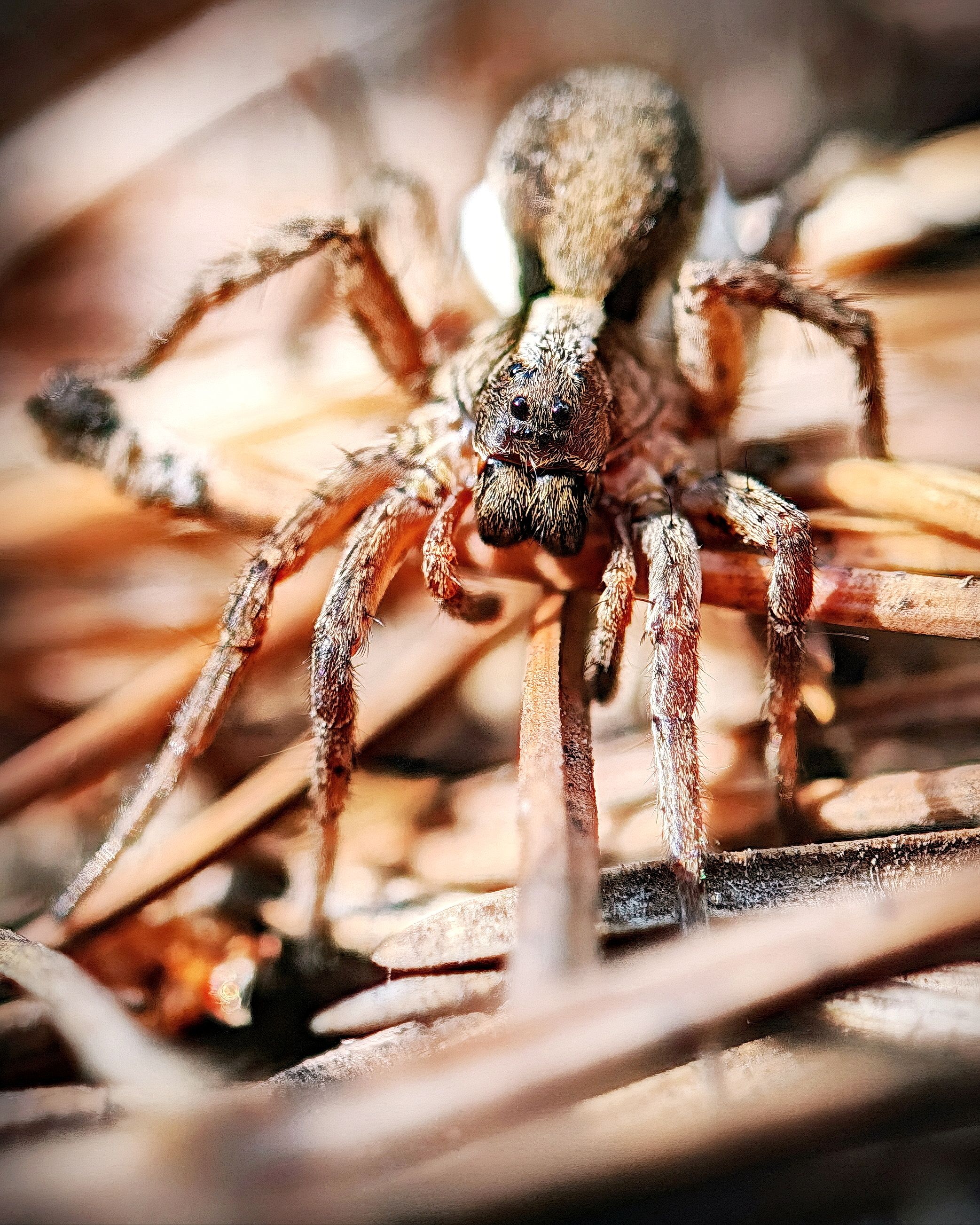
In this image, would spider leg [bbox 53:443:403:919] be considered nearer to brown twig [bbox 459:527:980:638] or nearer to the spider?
the spider

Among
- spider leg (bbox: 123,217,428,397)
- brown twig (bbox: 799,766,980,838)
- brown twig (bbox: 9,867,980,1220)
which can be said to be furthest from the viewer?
spider leg (bbox: 123,217,428,397)

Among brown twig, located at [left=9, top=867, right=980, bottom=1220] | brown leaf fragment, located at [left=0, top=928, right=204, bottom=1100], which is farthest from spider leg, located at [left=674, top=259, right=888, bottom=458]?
brown leaf fragment, located at [left=0, top=928, right=204, bottom=1100]

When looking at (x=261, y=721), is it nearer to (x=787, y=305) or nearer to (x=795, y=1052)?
(x=795, y=1052)

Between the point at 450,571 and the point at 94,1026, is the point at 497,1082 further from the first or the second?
the point at 450,571

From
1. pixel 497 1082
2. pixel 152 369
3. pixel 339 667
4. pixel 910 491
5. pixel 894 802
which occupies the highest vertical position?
pixel 152 369

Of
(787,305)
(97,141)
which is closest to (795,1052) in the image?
(787,305)

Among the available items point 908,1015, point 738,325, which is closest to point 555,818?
point 908,1015

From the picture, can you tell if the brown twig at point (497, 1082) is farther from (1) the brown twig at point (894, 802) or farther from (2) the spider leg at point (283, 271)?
(2) the spider leg at point (283, 271)
